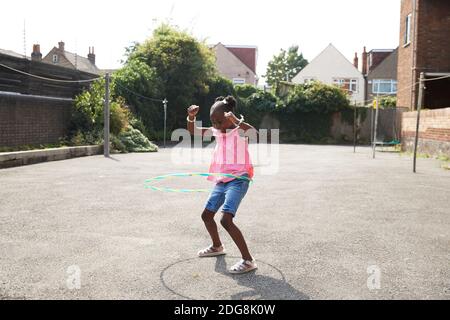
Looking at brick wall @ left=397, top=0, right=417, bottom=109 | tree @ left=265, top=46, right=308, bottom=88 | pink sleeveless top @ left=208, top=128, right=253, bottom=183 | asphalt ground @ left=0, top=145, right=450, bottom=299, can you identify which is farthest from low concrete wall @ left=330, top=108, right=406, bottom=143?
tree @ left=265, top=46, right=308, bottom=88

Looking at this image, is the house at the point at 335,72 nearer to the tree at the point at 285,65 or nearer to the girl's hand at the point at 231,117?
the tree at the point at 285,65

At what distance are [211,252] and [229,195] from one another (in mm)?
734

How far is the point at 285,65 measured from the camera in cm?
8025

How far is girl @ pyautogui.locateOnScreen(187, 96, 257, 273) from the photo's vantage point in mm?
4406

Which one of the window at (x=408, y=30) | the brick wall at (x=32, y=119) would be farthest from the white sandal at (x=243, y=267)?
the window at (x=408, y=30)

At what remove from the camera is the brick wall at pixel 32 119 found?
1430 cm

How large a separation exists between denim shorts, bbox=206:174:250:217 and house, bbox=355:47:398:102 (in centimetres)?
4362
